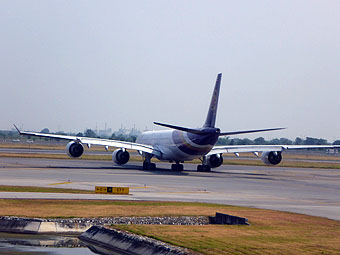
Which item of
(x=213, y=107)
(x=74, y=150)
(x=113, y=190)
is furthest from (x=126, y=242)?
(x=74, y=150)

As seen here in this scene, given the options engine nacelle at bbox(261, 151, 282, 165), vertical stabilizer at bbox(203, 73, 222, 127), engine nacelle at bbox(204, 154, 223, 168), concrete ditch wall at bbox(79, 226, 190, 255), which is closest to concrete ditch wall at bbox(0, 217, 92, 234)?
concrete ditch wall at bbox(79, 226, 190, 255)

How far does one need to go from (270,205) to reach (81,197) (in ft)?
28.8

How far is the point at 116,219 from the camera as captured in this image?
21.0m

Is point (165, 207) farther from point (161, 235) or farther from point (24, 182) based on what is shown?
point (24, 182)

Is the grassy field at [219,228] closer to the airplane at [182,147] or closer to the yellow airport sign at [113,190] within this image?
the yellow airport sign at [113,190]

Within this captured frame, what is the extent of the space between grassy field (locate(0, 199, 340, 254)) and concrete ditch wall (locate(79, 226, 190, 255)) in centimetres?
43

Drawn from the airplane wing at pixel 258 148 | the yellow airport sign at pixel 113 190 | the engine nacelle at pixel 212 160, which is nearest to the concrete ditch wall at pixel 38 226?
the yellow airport sign at pixel 113 190

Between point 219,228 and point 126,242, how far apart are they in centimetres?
346

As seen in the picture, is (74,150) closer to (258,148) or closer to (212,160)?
(212,160)

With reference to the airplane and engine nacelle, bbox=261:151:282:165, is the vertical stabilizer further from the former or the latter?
engine nacelle, bbox=261:151:282:165

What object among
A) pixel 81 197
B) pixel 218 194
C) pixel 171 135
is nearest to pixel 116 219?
pixel 81 197

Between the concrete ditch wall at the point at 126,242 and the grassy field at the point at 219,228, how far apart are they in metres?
0.43

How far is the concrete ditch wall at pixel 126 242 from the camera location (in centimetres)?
1560

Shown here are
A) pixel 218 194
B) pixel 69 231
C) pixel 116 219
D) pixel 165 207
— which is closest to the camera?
pixel 69 231
